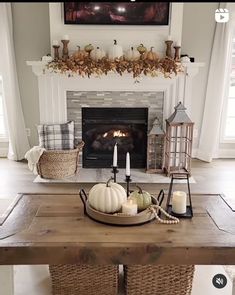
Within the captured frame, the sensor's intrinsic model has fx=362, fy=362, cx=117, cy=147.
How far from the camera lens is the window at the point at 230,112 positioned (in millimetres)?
5284

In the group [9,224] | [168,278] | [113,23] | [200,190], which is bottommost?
Result: [200,190]

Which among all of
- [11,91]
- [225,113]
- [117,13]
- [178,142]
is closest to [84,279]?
[178,142]

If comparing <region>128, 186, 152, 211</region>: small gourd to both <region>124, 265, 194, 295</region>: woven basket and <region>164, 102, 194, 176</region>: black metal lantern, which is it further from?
<region>164, 102, 194, 176</region>: black metal lantern

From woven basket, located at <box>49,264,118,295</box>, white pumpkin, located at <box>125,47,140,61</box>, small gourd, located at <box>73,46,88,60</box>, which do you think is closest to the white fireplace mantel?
white pumpkin, located at <box>125,47,140,61</box>

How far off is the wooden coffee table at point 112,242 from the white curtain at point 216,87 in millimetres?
3323

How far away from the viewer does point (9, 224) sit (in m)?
2.03

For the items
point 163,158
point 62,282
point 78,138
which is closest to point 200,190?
point 163,158

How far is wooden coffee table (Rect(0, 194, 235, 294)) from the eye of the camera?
5.89ft

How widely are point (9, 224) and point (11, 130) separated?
3362mm

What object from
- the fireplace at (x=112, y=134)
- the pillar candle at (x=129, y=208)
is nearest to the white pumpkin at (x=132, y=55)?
the fireplace at (x=112, y=134)

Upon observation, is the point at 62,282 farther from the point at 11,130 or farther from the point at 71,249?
the point at 11,130

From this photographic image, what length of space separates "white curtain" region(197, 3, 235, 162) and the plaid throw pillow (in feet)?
6.56

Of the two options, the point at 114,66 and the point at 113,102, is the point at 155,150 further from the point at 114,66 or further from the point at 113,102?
the point at 114,66

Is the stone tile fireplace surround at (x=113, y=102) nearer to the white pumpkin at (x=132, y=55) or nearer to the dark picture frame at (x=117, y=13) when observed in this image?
the white pumpkin at (x=132, y=55)
